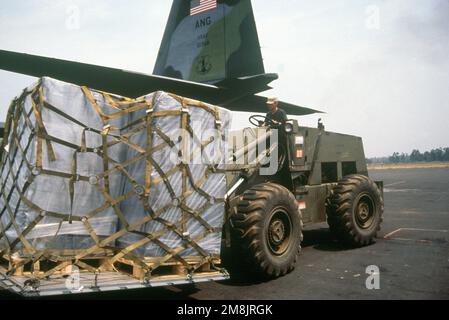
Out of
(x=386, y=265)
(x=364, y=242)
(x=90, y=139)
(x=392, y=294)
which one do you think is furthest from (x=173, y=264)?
(x=364, y=242)

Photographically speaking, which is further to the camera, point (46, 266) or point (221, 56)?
point (221, 56)

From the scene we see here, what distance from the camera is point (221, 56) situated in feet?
33.6

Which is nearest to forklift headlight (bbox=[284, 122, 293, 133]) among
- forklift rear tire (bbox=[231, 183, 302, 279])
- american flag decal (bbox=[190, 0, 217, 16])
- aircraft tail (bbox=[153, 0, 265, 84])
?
forklift rear tire (bbox=[231, 183, 302, 279])

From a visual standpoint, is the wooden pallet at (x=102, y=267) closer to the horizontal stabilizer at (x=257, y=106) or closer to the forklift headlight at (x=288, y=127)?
the forklift headlight at (x=288, y=127)

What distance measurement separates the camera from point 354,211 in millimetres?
7293

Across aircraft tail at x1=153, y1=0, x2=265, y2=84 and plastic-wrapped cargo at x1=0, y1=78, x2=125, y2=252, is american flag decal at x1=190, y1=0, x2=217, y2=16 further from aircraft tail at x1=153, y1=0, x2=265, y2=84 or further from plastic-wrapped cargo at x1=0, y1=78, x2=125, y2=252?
plastic-wrapped cargo at x1=0, y1=78, x2=125, y2=252

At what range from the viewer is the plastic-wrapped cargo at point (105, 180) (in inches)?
152

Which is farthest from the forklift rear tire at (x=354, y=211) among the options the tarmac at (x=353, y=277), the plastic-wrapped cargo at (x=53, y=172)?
the plastic-wrapped cargo at (x=53, y=172)

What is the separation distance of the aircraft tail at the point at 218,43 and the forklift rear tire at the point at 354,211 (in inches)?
168

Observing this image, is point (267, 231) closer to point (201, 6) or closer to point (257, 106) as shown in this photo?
point (257, 106)

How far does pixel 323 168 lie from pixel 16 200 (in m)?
6.02

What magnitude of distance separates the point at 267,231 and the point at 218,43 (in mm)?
6778

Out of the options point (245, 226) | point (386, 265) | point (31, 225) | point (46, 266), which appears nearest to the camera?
point (31, 225)
